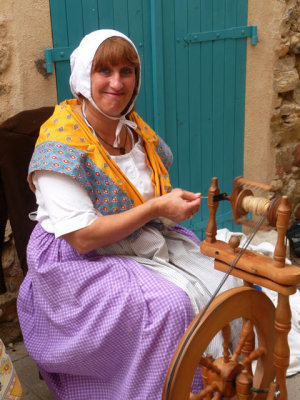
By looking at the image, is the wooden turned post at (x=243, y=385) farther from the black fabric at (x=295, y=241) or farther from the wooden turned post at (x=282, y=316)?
the black fabric at (x=295, y=241)

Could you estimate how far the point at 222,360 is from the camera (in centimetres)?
169

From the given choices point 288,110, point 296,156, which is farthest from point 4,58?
point 296,156

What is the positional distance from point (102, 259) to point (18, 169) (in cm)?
60

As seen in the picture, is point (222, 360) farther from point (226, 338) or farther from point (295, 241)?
point (295, 241)

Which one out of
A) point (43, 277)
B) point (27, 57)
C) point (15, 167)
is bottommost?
point (43, 277)

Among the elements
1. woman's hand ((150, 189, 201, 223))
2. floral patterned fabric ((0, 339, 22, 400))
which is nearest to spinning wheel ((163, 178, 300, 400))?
woman's hand ((150, 189, 201, 223))

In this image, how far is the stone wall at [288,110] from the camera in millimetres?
3705

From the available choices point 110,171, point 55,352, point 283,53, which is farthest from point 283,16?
point 55,352

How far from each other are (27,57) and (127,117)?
0.61m

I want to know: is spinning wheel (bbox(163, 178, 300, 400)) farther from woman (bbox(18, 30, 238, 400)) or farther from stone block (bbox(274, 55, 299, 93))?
stone block (bbox(274, 55, 299, 93))

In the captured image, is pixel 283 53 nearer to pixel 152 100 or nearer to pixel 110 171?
pixel 152 100

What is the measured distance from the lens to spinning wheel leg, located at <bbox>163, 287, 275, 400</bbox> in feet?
4.76

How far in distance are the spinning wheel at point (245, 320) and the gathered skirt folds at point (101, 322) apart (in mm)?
185

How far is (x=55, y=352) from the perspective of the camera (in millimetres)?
1938
